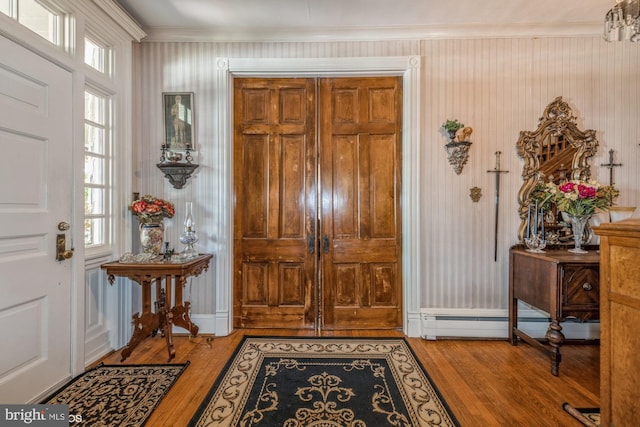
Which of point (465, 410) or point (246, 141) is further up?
point (246, 141)

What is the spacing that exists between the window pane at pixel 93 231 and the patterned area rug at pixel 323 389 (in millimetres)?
1519

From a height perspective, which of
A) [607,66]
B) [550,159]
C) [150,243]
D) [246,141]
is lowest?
[150,243]

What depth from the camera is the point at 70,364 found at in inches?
90.2

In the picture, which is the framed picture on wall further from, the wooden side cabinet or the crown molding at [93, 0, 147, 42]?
the wooden side cabinet

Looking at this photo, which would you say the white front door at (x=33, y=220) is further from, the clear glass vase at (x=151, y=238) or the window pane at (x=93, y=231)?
the clear glass vase at (x=151, y=238)

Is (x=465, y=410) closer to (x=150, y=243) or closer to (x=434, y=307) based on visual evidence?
(x=434, y=307)

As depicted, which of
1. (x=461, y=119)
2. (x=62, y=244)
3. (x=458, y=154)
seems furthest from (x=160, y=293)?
(x=461, y=119)

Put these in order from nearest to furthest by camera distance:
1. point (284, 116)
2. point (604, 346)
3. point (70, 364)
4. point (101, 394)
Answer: point (604, 346), point (101, 394), point (70, 364), point (284, 116)

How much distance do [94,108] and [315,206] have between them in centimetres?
210

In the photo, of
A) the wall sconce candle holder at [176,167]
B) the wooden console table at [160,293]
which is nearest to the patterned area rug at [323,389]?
the wooden console table at [160,293]

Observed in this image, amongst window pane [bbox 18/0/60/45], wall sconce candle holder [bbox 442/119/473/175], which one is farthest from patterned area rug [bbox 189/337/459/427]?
window pane [bbox 18/0/60/45]

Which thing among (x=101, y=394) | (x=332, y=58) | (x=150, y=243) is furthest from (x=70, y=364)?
(x=332, y=58)

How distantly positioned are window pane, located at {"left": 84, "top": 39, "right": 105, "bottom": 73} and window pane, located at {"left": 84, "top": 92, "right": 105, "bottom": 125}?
0.25m

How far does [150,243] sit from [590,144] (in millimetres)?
4092
